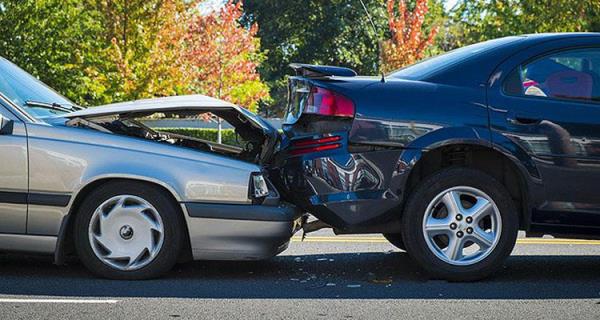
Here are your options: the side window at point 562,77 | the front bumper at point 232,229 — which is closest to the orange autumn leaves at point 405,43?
the side window at point 562,77

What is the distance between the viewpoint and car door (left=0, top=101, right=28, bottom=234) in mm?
5852

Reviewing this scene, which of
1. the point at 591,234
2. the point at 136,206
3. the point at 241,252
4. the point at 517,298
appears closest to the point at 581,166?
the point at 591,234

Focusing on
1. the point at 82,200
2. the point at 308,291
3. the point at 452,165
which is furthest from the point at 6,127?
the point at 452,165

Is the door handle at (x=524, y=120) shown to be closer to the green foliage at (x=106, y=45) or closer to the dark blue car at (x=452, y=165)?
the dark blue car at (x=452, y=165)

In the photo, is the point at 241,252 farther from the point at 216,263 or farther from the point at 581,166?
the point at 581,166

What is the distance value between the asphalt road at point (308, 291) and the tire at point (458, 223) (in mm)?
142

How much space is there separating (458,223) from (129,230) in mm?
2111

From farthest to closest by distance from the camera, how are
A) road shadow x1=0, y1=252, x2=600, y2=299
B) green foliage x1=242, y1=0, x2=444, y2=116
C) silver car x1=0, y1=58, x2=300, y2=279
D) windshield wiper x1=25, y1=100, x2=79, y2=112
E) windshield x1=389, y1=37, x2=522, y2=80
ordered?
1. green foliage x1=242, y1=0, x2=444, y2=116
2. windshield wiper x1=25, y1=100, x2=79, y2=112
3. windshield x1=389, y1=37, x2=522, y2=80
4. silver car x1=0, y1=58, x2=300, y2=279
5. road shadow x1=0, y1=252, x2=600, y2=299

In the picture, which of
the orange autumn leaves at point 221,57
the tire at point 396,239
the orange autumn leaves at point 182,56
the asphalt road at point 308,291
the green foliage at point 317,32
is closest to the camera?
the asphalt road at point 308,291

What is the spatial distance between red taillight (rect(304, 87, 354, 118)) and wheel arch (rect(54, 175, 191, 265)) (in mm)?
1065

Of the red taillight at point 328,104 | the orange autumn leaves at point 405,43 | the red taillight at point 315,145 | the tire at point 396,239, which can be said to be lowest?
the tire at point 396,239

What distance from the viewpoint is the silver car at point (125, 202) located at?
5.84m

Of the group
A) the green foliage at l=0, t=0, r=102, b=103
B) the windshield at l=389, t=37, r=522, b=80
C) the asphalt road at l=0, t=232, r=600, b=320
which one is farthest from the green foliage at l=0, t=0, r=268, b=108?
the windshield at l=389, t=37, r=522, b=80

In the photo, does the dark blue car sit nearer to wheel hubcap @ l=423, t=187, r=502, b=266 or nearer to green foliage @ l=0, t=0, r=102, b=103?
wheel hubcap @ l=423, t=187, r=502, b=266
